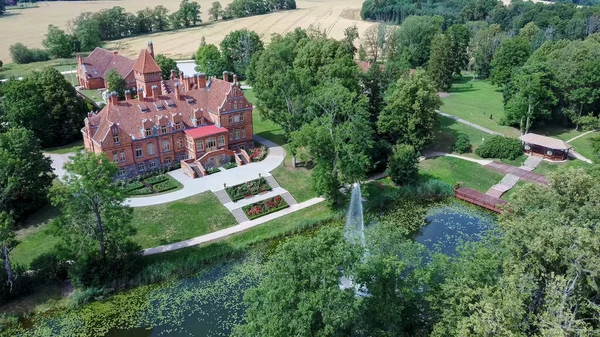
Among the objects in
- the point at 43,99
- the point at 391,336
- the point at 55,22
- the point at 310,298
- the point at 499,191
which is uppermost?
the point at 55,22

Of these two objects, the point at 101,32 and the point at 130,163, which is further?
the point at 101,32

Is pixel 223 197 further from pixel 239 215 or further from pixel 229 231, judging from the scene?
pixel 229 231

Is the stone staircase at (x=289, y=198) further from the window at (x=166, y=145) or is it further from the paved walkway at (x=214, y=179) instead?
the window at (x=166, y=145)

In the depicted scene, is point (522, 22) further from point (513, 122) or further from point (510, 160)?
point (510, 160)

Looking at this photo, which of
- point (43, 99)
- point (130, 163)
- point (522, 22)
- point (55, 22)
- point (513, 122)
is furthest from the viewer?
point (55, 22)

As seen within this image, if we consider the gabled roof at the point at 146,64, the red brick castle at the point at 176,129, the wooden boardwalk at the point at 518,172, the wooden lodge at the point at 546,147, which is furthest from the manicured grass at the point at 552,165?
the gabled roof at the point at 146,64

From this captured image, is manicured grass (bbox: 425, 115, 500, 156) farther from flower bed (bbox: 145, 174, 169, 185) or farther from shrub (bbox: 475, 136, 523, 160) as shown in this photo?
flower bed (bbox: 145, 174, 169, 185)

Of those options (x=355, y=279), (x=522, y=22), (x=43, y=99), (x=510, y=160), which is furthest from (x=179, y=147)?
(x=522, y=22)
